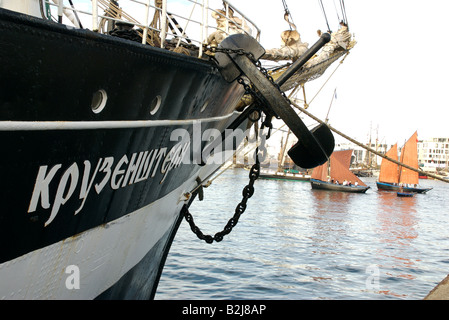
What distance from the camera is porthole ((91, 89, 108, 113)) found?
11.6ft

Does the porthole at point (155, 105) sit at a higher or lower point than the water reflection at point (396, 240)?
higher

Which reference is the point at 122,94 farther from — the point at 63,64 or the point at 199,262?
the point at 199,262

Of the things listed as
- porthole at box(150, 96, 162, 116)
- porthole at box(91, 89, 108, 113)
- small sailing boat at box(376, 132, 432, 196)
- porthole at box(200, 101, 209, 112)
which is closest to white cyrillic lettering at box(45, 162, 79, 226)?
porthole at box(91, 89, 108, 113)

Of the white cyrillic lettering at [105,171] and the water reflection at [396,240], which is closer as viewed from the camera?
the white cyrillic lettering at [105,171]

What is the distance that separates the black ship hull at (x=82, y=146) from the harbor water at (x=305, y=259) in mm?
7534

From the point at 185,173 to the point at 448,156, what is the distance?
17321 centimetres

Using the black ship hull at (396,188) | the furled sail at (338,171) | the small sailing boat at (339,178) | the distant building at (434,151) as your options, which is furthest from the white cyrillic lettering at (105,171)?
the distant building at (434,151)

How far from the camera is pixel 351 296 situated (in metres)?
13.6

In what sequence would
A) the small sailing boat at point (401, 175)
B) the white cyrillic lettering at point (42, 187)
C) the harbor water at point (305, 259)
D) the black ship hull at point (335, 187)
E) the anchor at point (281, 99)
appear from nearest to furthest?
the white cyrillic lettering at point (42, 187) < the anchor at point (281, 99) < the harbor water at point (305, 259) < the black ship hull at point (335, 187) < the small sailing boat at point (401, 175)

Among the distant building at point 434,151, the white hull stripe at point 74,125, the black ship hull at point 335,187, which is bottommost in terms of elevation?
the black ship hull at point 335,187

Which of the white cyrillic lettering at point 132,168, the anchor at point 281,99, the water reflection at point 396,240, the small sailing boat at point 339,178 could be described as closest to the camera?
the white cyrillic lettering at point 132,168

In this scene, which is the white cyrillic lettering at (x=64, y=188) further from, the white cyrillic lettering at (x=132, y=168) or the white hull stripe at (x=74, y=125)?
the white cyrillic lettering at (x=132, y=168)

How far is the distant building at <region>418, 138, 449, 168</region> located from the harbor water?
476 feet

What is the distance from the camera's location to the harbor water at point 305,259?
13727 millimetres
